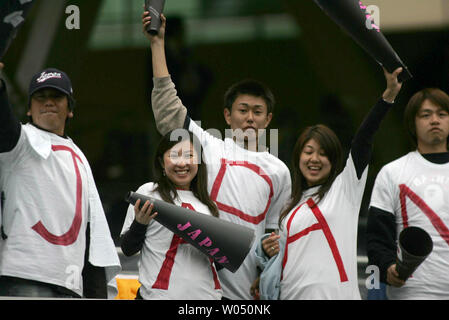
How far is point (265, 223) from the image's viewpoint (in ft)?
8.40

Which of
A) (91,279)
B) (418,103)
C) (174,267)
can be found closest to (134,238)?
(174,267)

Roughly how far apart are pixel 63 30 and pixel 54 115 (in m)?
0.75

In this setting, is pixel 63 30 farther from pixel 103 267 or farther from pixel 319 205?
pixel 319 205

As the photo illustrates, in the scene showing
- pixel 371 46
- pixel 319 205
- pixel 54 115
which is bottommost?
pixel 319 205

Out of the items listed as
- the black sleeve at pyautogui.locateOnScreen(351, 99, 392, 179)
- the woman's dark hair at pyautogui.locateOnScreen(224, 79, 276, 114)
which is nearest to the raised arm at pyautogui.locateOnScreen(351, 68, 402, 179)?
the black sleeve at pyautogui.locateOnScreen(351, 99, 392, 179)

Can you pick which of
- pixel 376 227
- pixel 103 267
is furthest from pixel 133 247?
pixel 376 227

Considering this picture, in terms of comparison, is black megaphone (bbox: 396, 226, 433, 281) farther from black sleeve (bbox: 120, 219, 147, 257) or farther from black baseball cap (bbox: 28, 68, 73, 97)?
black baseball cap (bbox: 28, 68, 73, 97)

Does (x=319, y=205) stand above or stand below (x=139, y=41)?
below

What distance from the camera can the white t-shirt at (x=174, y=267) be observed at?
224cm

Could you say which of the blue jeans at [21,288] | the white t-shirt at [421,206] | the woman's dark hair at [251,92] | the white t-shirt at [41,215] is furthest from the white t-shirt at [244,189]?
the blue jeans at [21,288]

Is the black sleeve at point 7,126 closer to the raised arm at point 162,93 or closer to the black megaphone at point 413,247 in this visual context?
the raised arm at point 162,93
